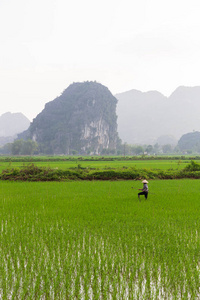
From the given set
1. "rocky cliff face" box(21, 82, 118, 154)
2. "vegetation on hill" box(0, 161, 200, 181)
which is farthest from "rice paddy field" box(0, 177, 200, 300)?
"rocky cliff face" box(21, 82, 118, 154)

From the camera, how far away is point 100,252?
3.88m

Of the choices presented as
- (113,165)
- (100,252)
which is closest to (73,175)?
(113,165)

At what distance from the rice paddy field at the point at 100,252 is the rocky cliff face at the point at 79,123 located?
108 meters

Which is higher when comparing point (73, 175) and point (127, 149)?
point (127, 149)

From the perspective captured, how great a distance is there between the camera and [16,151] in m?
82.9

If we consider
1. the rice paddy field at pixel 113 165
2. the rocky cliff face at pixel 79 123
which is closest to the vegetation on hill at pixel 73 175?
the rice paddy field at pixel 113 165

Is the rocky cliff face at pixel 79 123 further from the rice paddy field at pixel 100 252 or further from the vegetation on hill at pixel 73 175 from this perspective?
the rice paddy field at pixel 100 252

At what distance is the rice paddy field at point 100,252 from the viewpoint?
9.64 ft

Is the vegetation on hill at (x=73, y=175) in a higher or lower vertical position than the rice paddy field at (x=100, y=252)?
higher

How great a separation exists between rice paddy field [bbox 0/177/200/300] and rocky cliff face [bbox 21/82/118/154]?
354 ft

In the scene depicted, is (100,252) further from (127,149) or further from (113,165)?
(127,149)

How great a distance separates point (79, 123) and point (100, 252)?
123473 millimetres

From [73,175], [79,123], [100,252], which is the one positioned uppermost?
[79,123]

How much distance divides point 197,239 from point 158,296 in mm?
1986
